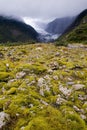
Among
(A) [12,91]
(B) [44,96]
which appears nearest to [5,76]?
(A) [12,91]

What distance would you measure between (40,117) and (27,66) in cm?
1036

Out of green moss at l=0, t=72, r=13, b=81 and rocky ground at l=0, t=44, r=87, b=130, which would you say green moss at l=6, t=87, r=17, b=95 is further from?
green moss at l=0, t=72, r=13, b=81

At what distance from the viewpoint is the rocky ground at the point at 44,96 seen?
54.3 feet

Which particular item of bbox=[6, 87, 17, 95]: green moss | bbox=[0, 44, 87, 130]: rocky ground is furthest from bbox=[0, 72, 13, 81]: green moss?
bbox=[6, 87, 17, 95]: green moss

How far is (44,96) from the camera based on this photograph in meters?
20.5

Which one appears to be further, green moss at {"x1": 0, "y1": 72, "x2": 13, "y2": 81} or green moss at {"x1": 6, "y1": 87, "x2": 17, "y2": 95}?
green moss at {"x1": 0, "y1": 72, "x2": 13, "y2": 81}

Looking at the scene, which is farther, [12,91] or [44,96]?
[12,91]

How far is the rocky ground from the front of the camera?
1656 cm

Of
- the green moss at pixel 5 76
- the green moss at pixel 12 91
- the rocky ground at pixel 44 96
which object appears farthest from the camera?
the green moss at pixel 5 76

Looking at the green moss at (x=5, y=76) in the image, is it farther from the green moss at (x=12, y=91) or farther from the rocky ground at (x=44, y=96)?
the green moss at (x=12, y=91)

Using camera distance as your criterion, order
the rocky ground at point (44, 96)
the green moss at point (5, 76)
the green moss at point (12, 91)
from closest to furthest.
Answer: the rocky ground at point (44, 96), the green moss at point (12, 91), the green moss at point (5, 76)

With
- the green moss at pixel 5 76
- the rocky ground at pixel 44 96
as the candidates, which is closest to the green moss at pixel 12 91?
the rocky ground at pixel 44 96

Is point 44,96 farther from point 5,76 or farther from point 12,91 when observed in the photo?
point 5,76

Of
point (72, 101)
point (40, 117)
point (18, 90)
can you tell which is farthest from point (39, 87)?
point (40, 117)
